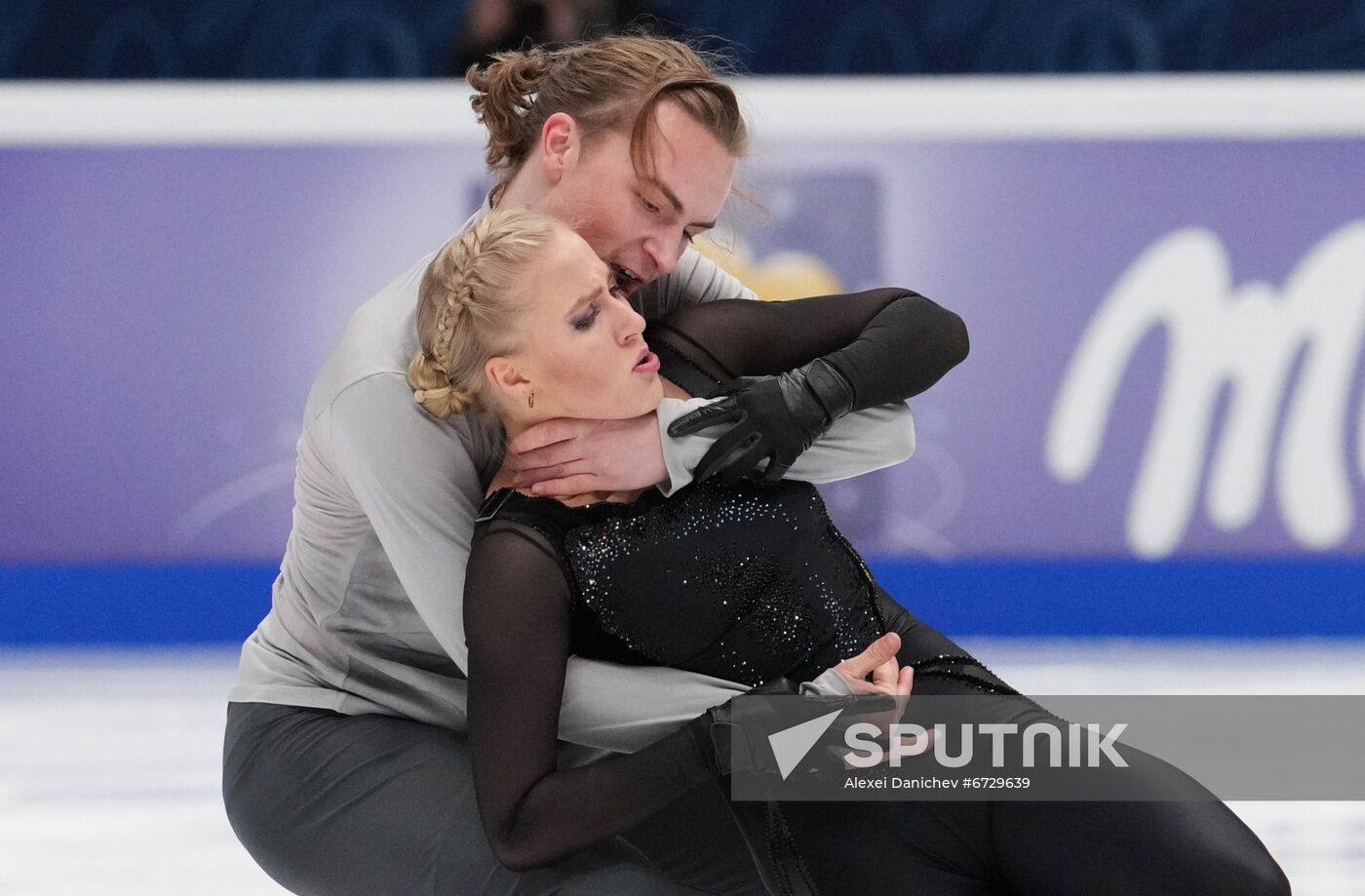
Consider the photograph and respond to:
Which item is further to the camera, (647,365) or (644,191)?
(644,191)

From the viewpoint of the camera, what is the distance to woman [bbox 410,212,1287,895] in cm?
167

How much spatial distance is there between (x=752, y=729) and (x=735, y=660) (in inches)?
7.9

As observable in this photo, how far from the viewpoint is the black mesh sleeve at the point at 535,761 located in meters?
1.66

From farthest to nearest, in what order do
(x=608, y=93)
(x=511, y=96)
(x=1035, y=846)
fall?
(x=511, y=96)
(x=608, y=93)
(x=1035, y=846)

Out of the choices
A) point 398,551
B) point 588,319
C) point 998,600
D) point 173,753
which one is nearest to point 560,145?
point 588,319

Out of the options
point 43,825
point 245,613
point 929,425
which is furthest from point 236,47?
point 43,825

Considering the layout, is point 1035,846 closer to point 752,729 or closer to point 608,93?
point 752,729

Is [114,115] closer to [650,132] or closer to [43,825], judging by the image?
[43,825]

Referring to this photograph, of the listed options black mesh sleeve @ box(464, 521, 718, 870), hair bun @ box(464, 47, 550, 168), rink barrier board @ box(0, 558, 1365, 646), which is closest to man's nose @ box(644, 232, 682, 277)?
hair bun @ box(464, 47, 550, 168)

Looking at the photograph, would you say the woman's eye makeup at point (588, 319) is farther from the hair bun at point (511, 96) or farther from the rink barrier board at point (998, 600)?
the rink barrier board at point (998, 600)

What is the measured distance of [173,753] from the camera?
352cm

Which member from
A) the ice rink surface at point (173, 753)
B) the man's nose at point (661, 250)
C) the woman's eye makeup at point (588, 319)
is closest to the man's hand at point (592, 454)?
the woman's eye makeup at point (588, 319)

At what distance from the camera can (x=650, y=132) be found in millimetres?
1949

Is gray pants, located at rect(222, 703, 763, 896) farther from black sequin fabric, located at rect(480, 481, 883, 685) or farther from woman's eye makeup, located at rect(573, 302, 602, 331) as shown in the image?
woman's eye makeup, located at rect(573, 302, 602, 331)
